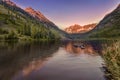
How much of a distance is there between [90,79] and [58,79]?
6.29 metres

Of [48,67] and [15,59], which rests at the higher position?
[15,59]

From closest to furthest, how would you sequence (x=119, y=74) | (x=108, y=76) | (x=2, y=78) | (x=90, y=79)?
(x=119, y=74)
(x=2, y=78)
(x=90, y=79)
(x=108, y=76)

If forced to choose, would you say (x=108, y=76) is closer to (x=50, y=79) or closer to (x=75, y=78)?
(x=75, y=78)

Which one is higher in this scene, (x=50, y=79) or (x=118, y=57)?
(x=118, y=57)

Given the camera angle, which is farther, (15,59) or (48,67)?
(15,59)

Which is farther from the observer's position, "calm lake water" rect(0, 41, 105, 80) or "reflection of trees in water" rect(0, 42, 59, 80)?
"reflection of trees in water" rect(0, 42, 59, 80)

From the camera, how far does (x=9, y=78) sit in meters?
36.5

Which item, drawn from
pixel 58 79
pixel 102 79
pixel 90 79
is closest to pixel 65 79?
pixel 58 79

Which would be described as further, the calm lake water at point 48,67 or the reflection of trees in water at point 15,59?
the reflection of trees in water at point 15,59

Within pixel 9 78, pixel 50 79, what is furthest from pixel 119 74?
pixel 9 78

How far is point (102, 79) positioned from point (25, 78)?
14975 millimetres

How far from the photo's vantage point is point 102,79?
127 feet

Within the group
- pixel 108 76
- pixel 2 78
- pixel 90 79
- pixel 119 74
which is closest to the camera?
pixel 119 74

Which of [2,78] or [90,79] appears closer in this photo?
[2,78]
